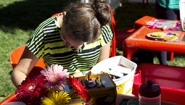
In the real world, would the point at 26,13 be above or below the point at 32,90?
below

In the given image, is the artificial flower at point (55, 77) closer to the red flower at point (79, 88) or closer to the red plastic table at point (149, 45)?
the red flower at point (79, 88)

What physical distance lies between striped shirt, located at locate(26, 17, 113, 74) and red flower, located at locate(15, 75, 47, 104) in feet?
1.55

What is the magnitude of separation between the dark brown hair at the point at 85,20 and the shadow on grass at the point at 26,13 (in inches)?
120

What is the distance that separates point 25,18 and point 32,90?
3.84 meters

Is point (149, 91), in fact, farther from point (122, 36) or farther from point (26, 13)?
point (26, 13)

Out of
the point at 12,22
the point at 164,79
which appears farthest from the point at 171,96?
the point at 12,22

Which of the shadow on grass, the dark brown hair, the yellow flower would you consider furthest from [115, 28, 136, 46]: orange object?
the yellow flower

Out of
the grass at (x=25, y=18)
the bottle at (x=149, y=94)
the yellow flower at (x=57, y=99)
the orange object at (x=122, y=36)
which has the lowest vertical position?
the grass at (x=25, y=18)

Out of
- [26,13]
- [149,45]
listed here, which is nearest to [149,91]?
[149,45]

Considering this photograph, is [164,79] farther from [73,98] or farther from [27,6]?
[27,6]

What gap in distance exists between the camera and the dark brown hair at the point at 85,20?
120 centimetres

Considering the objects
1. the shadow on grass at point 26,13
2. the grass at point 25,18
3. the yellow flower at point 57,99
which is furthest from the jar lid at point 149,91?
the shadow on grass at point 26,13

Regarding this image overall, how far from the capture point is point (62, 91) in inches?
36.4

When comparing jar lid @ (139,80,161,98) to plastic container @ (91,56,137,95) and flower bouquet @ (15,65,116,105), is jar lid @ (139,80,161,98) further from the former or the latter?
plastic container @ (91,56,137,95)
